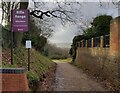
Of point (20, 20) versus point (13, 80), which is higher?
point (20, 20)

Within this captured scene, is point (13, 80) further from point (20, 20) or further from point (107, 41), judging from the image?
point (107, 41)

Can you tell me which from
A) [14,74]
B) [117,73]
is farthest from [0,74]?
[117,73]

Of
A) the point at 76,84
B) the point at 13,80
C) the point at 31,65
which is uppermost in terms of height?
the point at 13,80

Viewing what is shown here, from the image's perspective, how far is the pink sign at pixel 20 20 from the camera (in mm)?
14695

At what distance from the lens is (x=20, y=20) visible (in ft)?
48.7

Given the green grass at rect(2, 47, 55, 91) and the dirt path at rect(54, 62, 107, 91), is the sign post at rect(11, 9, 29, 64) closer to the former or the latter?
the green grass at rect(2, 47, 55, 91)

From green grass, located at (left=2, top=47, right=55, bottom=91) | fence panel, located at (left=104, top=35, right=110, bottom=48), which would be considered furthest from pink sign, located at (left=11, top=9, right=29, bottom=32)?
fence panel, located at (left=104, top=35, right=110, bottom=48)

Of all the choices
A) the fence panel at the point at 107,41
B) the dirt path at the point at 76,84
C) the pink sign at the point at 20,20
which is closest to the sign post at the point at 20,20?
the pink sign at the point at 20,20

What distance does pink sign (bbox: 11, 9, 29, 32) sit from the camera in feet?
48.2

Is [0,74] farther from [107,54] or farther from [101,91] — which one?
[107,54]

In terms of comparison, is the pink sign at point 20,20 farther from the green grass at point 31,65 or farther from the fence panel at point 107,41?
the fence panel at point 107,41

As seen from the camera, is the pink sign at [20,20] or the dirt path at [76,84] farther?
the dirt path at [76,84]

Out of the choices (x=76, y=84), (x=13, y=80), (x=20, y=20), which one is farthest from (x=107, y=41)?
(x=13, y=80)

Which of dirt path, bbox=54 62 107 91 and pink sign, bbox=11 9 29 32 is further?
dirt path, bbox=54 62 107 91
